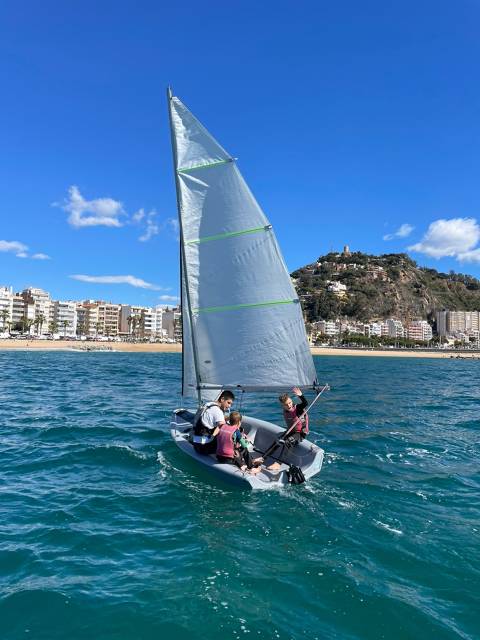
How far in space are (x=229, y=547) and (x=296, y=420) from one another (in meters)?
4.76

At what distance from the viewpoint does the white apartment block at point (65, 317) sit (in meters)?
190

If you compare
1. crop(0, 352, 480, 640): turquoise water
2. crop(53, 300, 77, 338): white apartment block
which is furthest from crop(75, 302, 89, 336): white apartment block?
crop(0, 352, 480, 640): turquoise water

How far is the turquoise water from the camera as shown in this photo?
6078 millimetres

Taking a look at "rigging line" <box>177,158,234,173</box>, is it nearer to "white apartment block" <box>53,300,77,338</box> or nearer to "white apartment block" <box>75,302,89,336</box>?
"white apartment block" <box>53,300,77,338</box>

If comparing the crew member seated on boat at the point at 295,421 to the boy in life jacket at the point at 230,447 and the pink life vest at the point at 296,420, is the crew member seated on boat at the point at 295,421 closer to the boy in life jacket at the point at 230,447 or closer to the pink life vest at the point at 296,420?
the pink life vest at the point at 296,420

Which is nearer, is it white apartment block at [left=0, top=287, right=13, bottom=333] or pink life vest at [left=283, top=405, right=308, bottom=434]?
pink life vest at [left=283, top=405, right=308, bottom=434]

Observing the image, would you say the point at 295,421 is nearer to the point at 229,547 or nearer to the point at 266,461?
the point at 266,461

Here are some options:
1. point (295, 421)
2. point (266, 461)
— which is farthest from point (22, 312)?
point (295, 421)

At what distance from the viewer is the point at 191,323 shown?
45.7 feet

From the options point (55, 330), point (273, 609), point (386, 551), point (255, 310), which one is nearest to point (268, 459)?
point (255, 310)

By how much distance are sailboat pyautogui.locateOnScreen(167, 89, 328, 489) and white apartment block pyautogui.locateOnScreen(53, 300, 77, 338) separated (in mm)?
188497

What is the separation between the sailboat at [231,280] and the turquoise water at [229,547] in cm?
264

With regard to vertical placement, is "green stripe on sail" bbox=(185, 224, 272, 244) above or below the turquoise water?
above

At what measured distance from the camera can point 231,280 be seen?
13.6 metres
